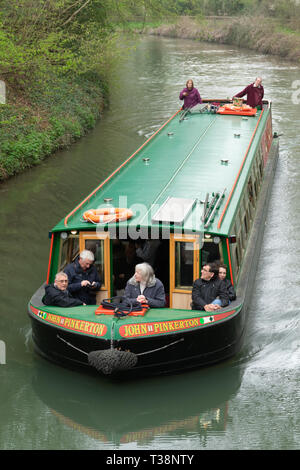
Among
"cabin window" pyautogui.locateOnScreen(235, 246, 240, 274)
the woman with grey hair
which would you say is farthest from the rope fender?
"cabin window" pyautogui.locateOnScreen(235, 246, 240, 274)

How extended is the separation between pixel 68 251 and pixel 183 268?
63.0 inches

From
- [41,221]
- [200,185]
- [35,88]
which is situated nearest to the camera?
[200,185]

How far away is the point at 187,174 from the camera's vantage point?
403 inches

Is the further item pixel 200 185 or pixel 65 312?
pixel 200 185

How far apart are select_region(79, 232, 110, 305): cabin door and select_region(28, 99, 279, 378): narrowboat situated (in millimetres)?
13

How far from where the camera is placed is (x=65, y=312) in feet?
25.6

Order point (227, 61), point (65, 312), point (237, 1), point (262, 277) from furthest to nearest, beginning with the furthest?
1. point (237, 1)
2. point (227, 61)
3. point (262, 277)
4. point (65, 312)

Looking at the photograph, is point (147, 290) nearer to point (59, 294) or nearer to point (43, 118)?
point (59, 294)

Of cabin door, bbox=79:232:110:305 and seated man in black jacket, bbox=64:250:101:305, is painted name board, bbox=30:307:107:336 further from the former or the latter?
cabin door, bbox=79:232:110:305

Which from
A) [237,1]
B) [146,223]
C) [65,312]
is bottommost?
[65,312]

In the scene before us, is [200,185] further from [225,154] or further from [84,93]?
[84,93]

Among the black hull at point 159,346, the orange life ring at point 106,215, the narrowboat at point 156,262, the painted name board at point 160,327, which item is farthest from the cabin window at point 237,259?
the orange life ring at point 106,215

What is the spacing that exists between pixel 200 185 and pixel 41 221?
495cm
